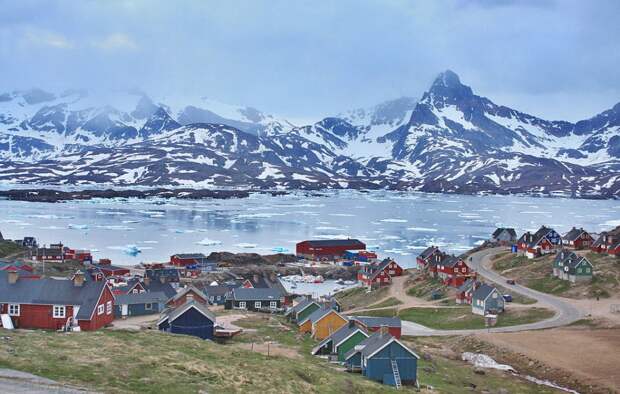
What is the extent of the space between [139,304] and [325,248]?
Answer: 68.3 metres

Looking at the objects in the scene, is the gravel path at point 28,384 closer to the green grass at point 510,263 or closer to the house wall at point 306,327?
the house wall at point 306,327

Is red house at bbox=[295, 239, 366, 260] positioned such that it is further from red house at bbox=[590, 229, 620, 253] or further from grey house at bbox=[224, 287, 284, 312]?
grey house at bbox=[224, 287, 284, 312]

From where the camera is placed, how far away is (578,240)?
98062 millimetres

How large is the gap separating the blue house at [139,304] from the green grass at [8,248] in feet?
182

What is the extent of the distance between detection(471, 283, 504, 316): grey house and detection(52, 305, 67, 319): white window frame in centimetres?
3974

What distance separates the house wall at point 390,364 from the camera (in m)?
40.2

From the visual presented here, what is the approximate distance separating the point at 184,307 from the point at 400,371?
56.4 feet

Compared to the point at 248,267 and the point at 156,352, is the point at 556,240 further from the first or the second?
the point at 156,352

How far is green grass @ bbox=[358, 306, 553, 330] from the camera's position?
63719 millimetres

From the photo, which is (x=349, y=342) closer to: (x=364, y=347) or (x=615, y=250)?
(x=364, y=347)

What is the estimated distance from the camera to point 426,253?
101 meters

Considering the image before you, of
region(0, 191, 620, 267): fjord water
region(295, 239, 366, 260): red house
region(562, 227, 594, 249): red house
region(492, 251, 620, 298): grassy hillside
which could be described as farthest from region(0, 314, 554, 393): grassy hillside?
region(295, 239, 366, 260): red house

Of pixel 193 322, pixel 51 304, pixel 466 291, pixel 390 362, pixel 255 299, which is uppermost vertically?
pixel 51 304

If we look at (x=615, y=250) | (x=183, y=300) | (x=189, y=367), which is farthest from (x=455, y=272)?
(x=189, y=367)
